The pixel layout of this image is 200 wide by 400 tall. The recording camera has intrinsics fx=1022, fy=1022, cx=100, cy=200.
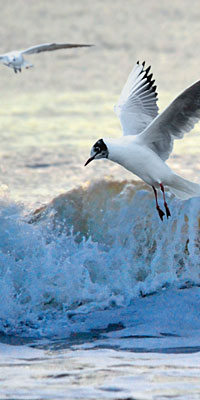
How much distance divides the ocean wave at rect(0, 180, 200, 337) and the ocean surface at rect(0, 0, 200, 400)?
0.04ft

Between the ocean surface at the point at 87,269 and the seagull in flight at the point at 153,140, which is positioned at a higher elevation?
the seagull in flight at the point at 153,140

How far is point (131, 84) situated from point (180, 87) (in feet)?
28.9

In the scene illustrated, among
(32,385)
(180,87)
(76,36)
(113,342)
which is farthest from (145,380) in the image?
(76,36)

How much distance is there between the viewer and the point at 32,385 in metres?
6.87

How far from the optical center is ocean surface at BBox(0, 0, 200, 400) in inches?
282

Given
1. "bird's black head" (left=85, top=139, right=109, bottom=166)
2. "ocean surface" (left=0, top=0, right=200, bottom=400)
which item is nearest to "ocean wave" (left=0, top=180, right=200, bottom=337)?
"ocean surface" (left=0, top=0, right=200, bottom=400)

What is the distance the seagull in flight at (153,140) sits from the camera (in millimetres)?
8781

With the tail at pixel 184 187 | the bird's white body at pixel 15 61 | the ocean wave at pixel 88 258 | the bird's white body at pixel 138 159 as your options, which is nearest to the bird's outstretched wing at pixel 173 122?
the bird's white body at pixel 138 159

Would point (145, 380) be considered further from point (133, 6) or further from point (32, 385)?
point (133, 6)

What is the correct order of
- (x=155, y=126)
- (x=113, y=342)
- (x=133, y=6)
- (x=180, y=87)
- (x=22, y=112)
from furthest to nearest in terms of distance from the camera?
(x=133, y=6), (x=180, y=87), (x=22, y=112), (x=155, y=126), (x=113, y=342)

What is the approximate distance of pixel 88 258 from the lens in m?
9.72

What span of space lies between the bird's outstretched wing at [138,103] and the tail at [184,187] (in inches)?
30.3

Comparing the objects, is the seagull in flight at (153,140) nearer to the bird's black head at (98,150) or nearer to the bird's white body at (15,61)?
the bird's black head at (98,150)

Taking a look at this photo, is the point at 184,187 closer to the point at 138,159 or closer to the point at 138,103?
the point at 138,159
